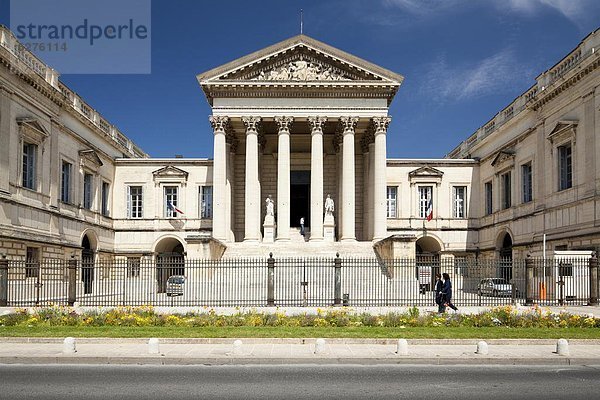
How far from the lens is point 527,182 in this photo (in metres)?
42.5

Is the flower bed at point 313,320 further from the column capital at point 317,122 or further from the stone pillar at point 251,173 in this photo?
the column capital at point 317,122

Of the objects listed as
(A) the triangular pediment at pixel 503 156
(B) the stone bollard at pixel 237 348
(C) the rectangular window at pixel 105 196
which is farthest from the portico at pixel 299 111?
(B) the stone bollard at pixel 237 348

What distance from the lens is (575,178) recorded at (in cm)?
3450

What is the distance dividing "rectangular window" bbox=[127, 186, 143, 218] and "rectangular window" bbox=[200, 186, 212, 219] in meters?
5.07

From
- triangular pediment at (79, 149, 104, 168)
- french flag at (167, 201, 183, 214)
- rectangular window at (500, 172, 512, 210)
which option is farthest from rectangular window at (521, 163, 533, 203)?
triangular pediment at (79, 149, 104, 168)

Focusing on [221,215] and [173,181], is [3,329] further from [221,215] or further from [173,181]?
[173,181]

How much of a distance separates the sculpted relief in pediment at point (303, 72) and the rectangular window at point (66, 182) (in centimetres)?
1401

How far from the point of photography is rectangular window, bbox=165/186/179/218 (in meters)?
→ 51.1

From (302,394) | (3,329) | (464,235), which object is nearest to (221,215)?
(464,235)

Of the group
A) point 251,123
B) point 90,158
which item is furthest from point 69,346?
point 90,158

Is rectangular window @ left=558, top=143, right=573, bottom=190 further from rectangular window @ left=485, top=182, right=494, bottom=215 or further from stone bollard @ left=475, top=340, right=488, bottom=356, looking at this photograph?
stone bollard @ left=475, top=340, right=488, bottom=356

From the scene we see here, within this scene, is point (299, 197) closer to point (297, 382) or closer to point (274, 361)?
point (274, 361)

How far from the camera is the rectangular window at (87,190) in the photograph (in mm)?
44969

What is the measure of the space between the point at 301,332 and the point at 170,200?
35134 millimetres
